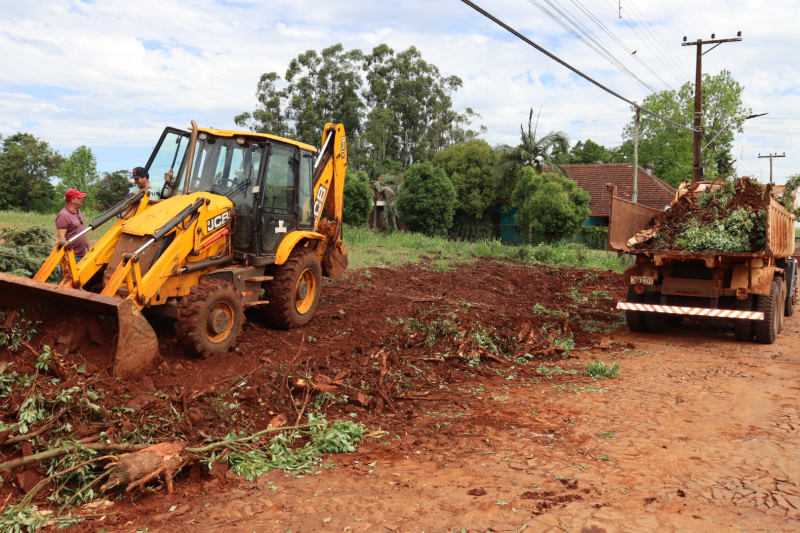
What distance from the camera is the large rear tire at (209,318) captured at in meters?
6.40

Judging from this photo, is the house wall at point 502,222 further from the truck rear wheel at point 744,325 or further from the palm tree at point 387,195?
the truck rear wheel at point 744,325

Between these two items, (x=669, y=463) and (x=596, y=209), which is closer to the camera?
(x=669, y=463)

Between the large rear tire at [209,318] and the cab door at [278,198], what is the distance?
1.23m

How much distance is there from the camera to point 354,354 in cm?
779

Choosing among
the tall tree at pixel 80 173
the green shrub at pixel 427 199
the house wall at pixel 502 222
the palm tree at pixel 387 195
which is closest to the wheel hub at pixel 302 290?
the green shrub at pixel 427 199

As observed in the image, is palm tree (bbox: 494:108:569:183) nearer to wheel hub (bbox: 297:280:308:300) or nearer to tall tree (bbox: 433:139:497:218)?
tall tree (bbox: 433:139:497:218)

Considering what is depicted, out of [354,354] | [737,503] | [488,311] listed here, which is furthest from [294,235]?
[737,503]

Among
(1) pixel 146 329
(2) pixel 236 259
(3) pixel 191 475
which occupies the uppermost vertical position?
(2) pixel 236 259

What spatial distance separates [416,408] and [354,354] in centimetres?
179

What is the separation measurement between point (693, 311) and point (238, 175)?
7282 mm

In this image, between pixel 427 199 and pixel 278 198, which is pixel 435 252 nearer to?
pixel 427 199

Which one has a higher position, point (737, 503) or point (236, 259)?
point (236, 259)

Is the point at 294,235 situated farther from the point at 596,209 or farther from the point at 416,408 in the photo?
the point at 596,209

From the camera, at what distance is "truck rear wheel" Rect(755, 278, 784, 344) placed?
942 cm
